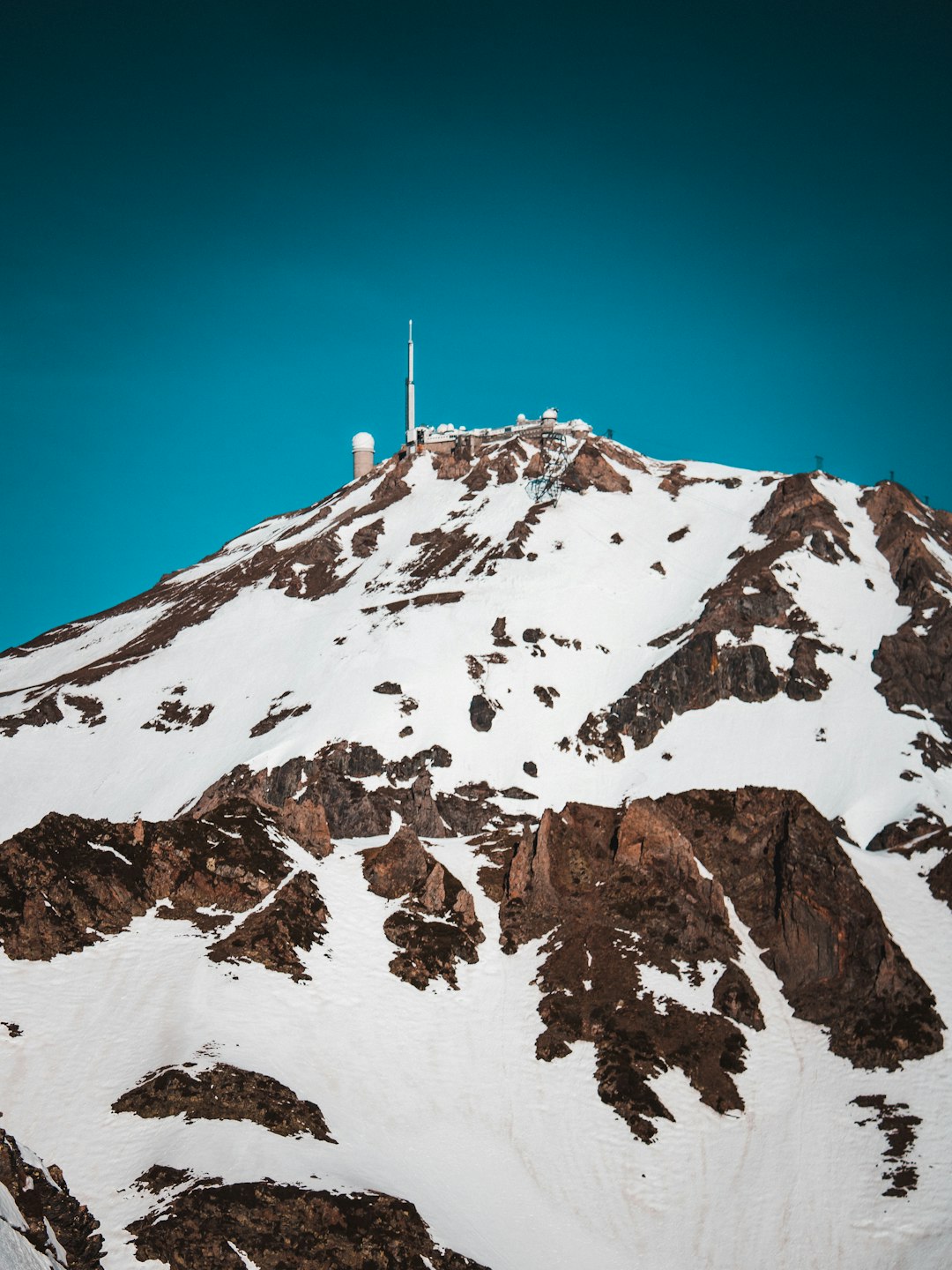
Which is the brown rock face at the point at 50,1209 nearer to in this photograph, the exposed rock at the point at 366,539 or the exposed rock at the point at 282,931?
the exposed rock at the point at 282,931

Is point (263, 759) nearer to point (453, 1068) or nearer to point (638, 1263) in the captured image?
point (453, 1068)

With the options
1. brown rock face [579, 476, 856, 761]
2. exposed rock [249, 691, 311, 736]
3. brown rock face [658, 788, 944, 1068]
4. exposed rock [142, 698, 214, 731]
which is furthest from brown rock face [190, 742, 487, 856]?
brown rock face [658, 788, 944, 1068]

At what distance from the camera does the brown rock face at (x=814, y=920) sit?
201 feet

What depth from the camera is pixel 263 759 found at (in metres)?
105

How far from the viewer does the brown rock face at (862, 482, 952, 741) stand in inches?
4439

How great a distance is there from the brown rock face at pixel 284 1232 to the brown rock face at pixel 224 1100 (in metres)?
5.46

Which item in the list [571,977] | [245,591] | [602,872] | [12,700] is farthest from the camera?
[245,591]

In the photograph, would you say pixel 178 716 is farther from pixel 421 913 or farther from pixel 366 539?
pixel 421 913

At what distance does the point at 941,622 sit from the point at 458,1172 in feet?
307

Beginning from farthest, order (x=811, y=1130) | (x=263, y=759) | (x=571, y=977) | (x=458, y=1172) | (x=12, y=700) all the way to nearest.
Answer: (x=12, y=700) < (x=263, y=759) < (x=571, y=977) < (x=811, y=1130) < (x=458, y=1172)

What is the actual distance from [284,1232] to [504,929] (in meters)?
33.7

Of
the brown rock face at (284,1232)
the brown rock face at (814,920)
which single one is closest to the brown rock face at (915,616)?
the brown rock face at (814,920)

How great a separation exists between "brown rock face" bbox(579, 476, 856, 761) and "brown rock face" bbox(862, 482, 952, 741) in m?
7.42

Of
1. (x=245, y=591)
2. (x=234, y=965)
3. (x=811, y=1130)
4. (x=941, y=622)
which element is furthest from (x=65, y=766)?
(x=941, y=622)
